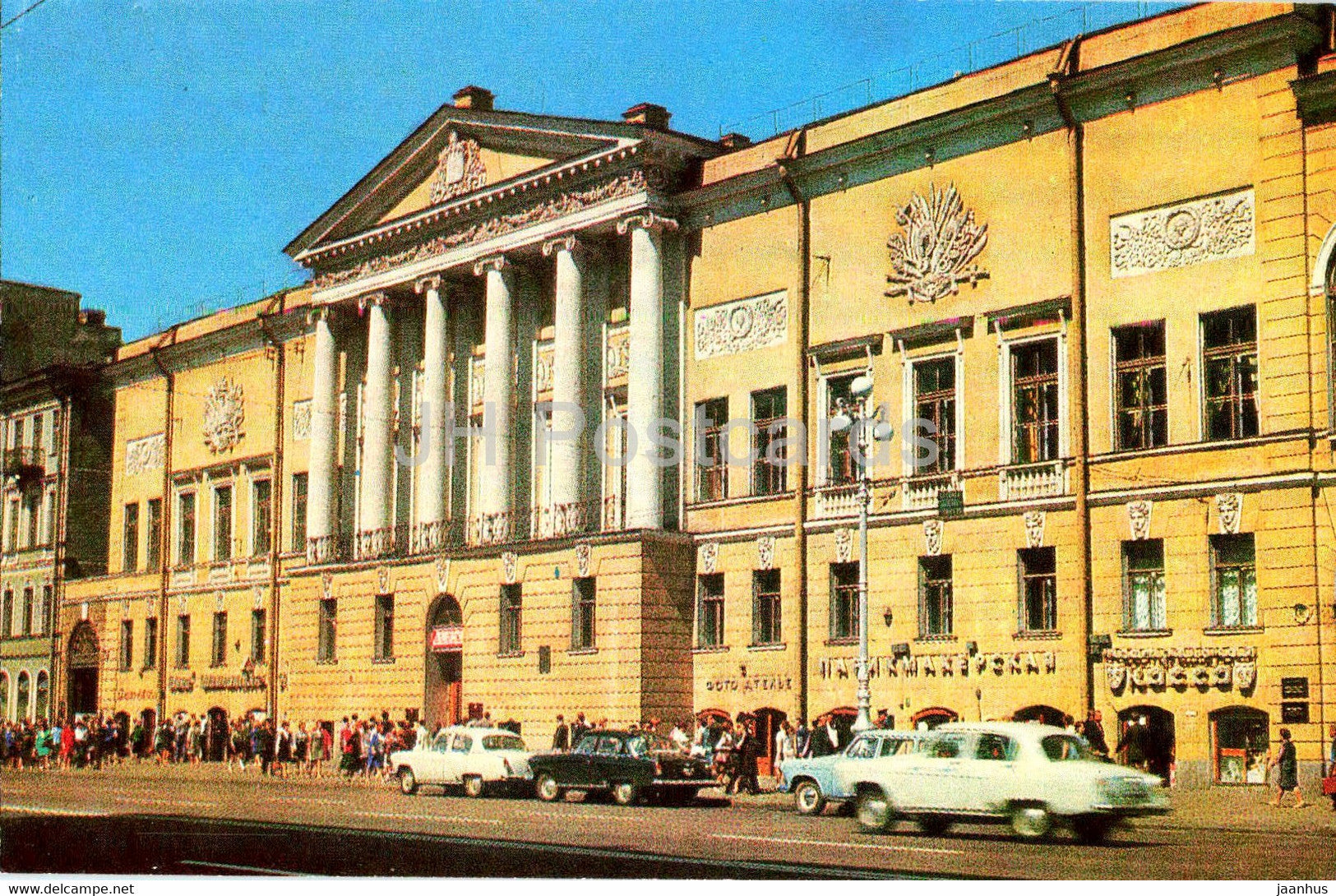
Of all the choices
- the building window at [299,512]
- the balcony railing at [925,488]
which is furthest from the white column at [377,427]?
the balcony railing at [925,488]

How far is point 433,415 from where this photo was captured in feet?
169

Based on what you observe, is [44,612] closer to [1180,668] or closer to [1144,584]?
[1144,584]

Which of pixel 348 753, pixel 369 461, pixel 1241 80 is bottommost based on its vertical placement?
pixel 348 753

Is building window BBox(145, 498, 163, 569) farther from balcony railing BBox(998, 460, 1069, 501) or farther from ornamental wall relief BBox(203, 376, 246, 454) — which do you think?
balcony railing BBox(998, 460, 1069, 501)

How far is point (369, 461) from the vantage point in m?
53.3

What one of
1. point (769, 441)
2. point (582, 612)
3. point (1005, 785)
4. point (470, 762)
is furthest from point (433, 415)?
point (1005, 785)

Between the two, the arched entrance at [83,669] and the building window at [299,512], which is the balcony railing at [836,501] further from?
the arched entrance at [83,669]

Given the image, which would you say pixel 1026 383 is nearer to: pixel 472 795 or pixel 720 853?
pixel 472 795

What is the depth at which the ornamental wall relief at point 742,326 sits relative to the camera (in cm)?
4266

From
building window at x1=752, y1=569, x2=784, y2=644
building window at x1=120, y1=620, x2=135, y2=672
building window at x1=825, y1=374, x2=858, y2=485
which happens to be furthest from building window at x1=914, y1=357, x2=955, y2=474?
building window at x1=120, y1=620, x2=135, y2=672

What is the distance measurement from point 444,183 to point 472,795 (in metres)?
20.7

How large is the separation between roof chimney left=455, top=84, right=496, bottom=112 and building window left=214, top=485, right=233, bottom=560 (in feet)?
60.0

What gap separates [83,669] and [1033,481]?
44.8m
